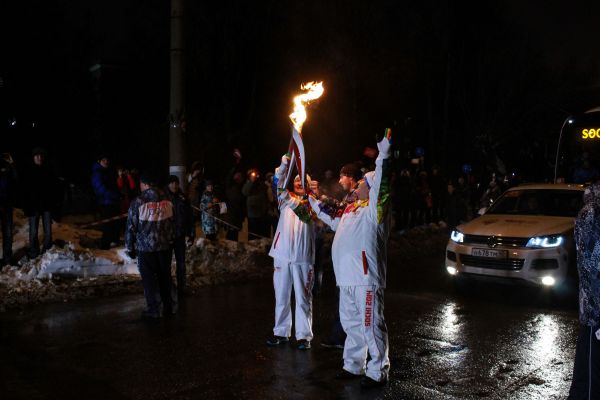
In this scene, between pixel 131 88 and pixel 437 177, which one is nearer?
pixel 437 177

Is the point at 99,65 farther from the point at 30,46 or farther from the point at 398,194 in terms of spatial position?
the point at 398,194

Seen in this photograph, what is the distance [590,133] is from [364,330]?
38.7 ft

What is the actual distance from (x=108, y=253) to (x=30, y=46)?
16.5 metres

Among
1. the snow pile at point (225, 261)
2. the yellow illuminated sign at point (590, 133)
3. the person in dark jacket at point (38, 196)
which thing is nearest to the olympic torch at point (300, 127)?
the snow pile at point (225, 261)

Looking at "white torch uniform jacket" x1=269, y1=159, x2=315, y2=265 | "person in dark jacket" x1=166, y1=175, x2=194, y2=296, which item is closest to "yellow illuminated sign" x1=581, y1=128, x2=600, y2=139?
"person in dark jacket" x1=166, y1=175, x2=194, y2=296

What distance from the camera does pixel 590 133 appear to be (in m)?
15.7

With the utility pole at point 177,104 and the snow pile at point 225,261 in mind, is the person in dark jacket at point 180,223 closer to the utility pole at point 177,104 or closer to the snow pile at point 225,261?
the snow pile at point 225,261

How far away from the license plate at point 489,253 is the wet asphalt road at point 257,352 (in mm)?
678

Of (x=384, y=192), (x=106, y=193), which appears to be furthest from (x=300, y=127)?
(x=106, y=193)

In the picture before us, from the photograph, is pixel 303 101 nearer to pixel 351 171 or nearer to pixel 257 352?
pixel 351 171

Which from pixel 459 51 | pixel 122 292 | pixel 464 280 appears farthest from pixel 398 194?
pixel 459 51

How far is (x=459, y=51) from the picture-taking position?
120ft

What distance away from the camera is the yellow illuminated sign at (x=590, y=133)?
15.6m

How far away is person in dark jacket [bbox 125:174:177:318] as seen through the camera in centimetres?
870
